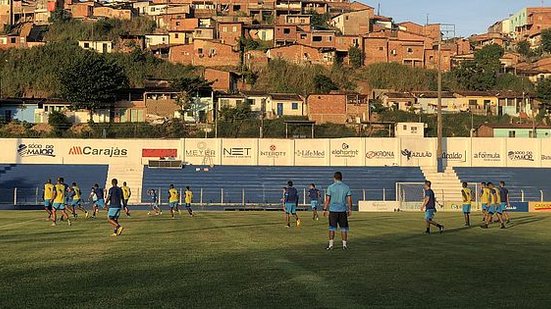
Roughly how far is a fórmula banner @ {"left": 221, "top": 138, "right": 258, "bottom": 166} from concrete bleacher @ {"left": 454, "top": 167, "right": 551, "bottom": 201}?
739 inches

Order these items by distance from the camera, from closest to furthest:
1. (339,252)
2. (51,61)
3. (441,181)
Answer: (339,252), (441,181), (51,61)

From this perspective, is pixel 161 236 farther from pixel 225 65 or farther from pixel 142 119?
pixel 225 65

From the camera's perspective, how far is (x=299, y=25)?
125 meters

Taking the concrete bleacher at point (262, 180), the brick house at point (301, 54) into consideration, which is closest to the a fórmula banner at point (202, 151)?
the concrete bleacher at point (262, 180)

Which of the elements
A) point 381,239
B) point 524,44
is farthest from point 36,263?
point 524,44

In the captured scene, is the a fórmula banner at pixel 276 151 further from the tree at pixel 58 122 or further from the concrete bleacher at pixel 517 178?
the tree at pixel 58 122

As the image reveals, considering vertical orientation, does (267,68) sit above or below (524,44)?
below

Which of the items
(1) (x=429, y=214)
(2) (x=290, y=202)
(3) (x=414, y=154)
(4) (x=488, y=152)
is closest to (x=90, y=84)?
(3) (x=414, y=154)

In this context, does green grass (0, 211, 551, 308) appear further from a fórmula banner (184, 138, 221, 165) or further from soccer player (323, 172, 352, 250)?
a fórmula banner (184, 138, 221, 165)

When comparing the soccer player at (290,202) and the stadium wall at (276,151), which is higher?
the stadium wall at (276,151)

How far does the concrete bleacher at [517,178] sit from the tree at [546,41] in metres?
76.8

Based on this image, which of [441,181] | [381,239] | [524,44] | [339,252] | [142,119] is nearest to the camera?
[339,252]

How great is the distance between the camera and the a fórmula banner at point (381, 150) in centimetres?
6681

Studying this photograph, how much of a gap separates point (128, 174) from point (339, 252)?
1920 inches
